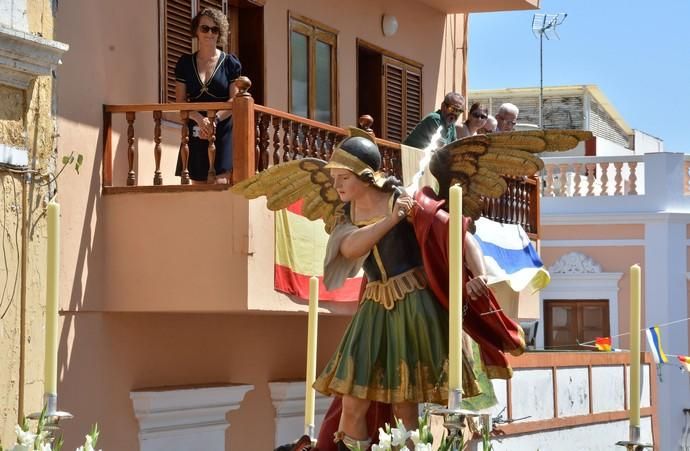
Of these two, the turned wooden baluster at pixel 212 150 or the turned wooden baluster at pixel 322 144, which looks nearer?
the turned wooden baluster at pixel 212 150

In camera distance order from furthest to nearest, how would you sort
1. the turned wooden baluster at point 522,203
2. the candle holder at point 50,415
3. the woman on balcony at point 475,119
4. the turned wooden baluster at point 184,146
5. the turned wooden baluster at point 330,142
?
the turned wooden baluster at point 522,203 < the woman on balcony at point 475,119 < the turned wooden baluster at point 330,142 < the turned wooden baluster at point 184,146 < the candle holder at point 50,415

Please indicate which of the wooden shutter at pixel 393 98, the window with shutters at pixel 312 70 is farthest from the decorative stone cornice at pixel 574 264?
the window with shutters at pixel 312 70

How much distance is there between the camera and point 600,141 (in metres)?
33.1

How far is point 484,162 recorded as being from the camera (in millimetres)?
7848

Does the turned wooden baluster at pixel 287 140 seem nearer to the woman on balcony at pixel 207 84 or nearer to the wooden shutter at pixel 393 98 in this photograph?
the woman on balcony at pixel 207 84

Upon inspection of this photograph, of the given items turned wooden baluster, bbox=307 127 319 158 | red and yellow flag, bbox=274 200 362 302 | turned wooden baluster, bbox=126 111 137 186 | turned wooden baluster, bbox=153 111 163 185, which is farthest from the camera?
turned wooden baluster, bbox=307 127 319 158

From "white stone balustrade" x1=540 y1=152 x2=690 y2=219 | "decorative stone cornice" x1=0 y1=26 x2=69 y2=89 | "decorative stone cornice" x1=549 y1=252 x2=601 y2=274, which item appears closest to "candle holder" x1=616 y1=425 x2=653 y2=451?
"decorative stone cornice" x1=0 y1=26 x2=69 y2=89

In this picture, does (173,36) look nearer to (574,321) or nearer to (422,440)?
(422,440)

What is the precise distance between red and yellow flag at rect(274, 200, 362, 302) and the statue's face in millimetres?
2973

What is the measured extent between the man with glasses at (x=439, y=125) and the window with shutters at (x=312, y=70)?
2386mm

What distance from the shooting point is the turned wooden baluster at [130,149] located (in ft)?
34.7

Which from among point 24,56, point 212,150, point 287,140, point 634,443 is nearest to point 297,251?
point 287,140

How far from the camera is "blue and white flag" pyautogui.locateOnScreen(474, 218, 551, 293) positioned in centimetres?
1365

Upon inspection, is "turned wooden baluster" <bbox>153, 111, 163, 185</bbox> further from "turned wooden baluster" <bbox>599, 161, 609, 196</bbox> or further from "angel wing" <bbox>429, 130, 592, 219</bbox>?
"turned wooden baluster" <bbox>599, 161, 609, 196</bbox>
